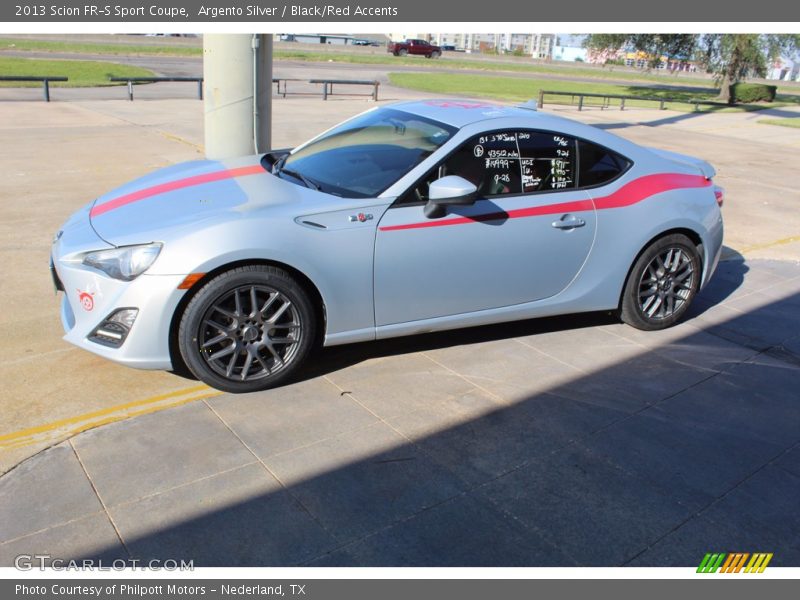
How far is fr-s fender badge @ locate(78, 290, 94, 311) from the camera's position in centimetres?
401

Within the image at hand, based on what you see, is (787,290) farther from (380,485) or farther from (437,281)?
(380,485)

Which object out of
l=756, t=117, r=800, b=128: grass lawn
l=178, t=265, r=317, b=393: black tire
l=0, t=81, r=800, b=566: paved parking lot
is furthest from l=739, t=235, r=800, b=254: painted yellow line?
l=756, t=117, r=800, b=128: grass lawn

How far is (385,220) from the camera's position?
4.33 metres

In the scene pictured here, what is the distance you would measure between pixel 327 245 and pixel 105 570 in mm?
2038

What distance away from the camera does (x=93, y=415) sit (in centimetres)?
396

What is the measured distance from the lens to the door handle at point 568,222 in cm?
486

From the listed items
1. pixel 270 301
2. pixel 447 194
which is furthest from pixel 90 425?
pixel 447 194

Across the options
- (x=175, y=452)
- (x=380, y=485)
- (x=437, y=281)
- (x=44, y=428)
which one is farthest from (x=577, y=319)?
(x=44, y=428)

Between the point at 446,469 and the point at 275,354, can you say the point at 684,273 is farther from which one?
the point at 275,354

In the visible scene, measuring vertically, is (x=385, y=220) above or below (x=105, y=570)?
above

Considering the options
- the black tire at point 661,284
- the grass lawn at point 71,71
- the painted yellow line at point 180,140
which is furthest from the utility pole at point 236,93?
the grass lawn at point 71,71

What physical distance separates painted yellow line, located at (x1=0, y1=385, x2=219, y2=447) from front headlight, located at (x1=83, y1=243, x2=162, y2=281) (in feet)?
2.31

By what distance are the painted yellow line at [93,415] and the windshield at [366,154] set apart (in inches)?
57.7

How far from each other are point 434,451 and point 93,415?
1823 mm
